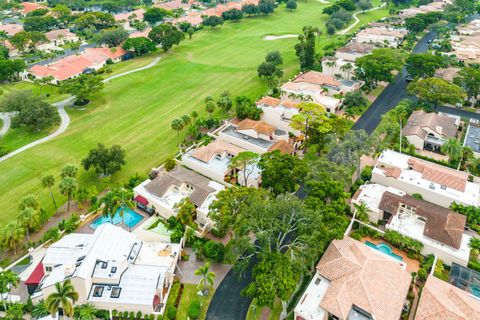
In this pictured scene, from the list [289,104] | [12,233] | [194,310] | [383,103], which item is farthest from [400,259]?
[383,103]

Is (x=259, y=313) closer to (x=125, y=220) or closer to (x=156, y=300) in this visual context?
(x=156, y=300)

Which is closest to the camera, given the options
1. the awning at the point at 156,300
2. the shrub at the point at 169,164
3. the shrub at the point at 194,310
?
the shrub at the point at 194,310

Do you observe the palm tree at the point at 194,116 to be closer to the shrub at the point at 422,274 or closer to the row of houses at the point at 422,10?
the shrub at the point at 422,274

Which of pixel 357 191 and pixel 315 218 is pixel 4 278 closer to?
pixel 315 218

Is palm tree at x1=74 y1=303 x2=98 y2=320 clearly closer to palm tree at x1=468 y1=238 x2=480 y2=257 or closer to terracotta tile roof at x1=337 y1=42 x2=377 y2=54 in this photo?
palm tree at x1=468 y1=238 x2=480 y2=257

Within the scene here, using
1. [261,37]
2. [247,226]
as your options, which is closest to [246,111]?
[247,226]

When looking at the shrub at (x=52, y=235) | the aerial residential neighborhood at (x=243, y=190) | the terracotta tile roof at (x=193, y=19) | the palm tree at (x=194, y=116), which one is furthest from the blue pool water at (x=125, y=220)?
the terracotta tile roof at (x=193, y=19)
